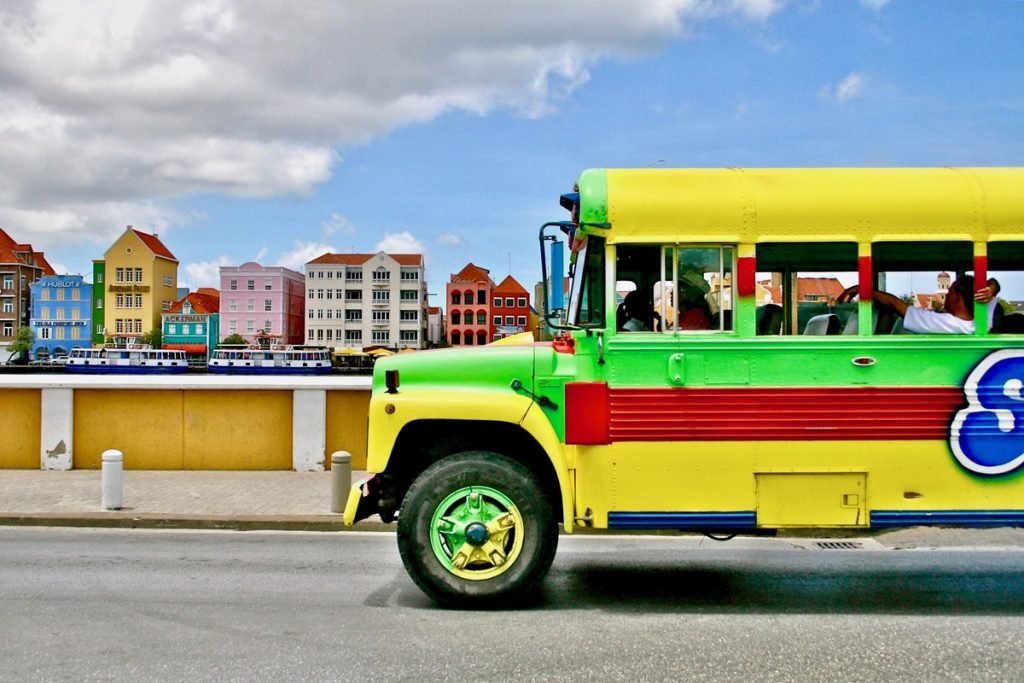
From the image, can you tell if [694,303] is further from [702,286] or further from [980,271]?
[980,271]

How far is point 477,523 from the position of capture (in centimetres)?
613

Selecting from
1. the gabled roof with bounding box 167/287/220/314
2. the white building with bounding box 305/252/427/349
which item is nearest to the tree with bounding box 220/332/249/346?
the gabled roof with bounding box 167/287/220/314

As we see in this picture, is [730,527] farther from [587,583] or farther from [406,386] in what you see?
[406,386]

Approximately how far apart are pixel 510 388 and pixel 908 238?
2.76 metres

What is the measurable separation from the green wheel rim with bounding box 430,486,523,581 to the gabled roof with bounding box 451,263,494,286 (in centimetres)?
11393

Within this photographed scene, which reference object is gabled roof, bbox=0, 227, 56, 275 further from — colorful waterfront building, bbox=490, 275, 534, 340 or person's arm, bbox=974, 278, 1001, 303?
person's arm, bbox=974, 278, 1001, 303

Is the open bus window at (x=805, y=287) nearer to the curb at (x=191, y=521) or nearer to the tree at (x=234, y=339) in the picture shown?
the curb at (x=191, y=521)

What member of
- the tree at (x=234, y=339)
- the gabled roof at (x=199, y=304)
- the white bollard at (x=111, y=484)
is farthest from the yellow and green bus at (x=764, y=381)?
the gabled roof at (x=199, y=304)

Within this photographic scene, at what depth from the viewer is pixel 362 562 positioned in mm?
8328

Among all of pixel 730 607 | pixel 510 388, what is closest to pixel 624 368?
pixel 510 388

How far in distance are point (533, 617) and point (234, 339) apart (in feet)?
371

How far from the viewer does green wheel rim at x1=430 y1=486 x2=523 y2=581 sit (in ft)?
20.2

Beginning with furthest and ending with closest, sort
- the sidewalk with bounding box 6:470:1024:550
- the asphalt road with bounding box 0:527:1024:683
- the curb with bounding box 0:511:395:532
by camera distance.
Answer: the curb with bounding box 0:511:395:532, the sidewalk with bounding box 6:470:1024:550, the asphalt road with bounding box 0:527:1024:683

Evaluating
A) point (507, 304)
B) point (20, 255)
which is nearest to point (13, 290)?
point (20, 255)
